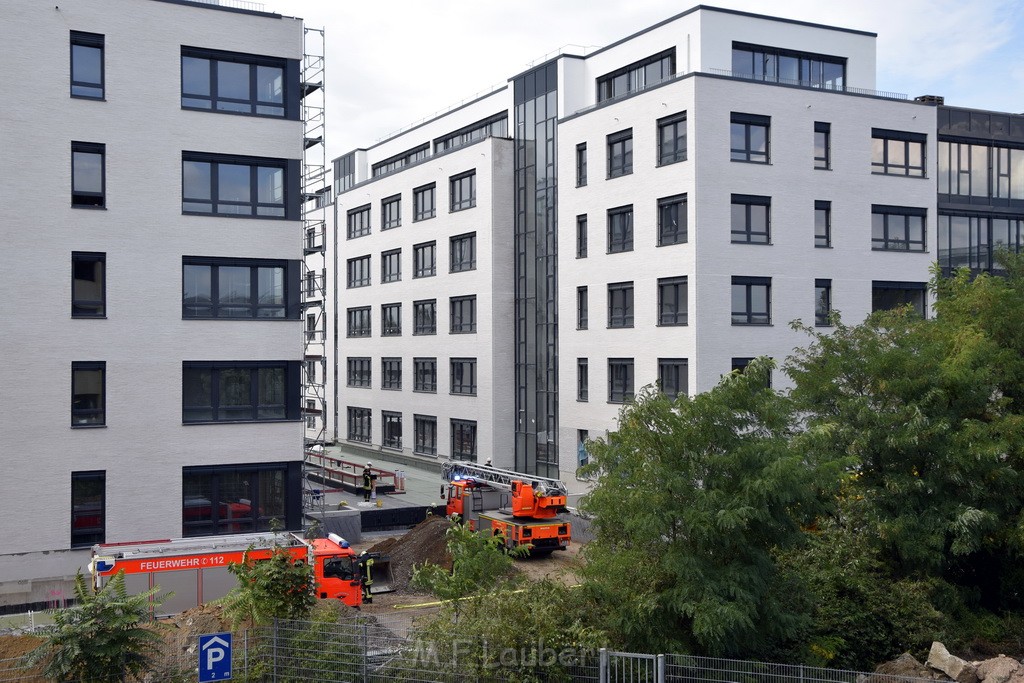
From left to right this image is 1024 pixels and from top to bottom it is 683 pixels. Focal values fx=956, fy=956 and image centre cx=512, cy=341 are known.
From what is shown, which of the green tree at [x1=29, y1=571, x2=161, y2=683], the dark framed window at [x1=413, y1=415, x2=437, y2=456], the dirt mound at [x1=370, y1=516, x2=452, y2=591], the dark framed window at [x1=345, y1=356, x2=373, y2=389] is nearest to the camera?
the green tree at [x1=29, y1=571, x2=161, y2=683]

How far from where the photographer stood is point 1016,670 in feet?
67.8

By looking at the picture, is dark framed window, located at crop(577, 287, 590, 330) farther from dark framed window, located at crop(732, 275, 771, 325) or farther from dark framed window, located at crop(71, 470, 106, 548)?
dark framed window, located at crop(71, 470, 106, 548)

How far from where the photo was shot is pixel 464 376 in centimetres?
5334

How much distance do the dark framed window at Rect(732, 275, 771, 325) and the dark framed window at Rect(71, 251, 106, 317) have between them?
76.7 ft

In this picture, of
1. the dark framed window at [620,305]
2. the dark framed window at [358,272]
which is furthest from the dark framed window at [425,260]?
the dark framed window at [620,305]

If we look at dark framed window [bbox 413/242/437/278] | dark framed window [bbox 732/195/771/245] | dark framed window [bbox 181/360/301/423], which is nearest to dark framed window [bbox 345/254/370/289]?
dark framed window [bbox 413/242/437/278]

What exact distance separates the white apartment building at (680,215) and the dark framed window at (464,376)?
4.28 ft

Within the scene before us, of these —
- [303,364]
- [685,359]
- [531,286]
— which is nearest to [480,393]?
[531,286]

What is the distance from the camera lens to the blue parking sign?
55.2 feet

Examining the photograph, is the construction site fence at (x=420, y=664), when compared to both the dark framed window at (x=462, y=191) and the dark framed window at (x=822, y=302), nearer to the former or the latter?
the dark framed window at (x=822, y=302)

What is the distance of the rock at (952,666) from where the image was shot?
2083 cm

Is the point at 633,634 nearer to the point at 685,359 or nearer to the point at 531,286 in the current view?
the point at 685,359

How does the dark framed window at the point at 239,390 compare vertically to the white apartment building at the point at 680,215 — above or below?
below

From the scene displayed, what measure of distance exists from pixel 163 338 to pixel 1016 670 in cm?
2510
